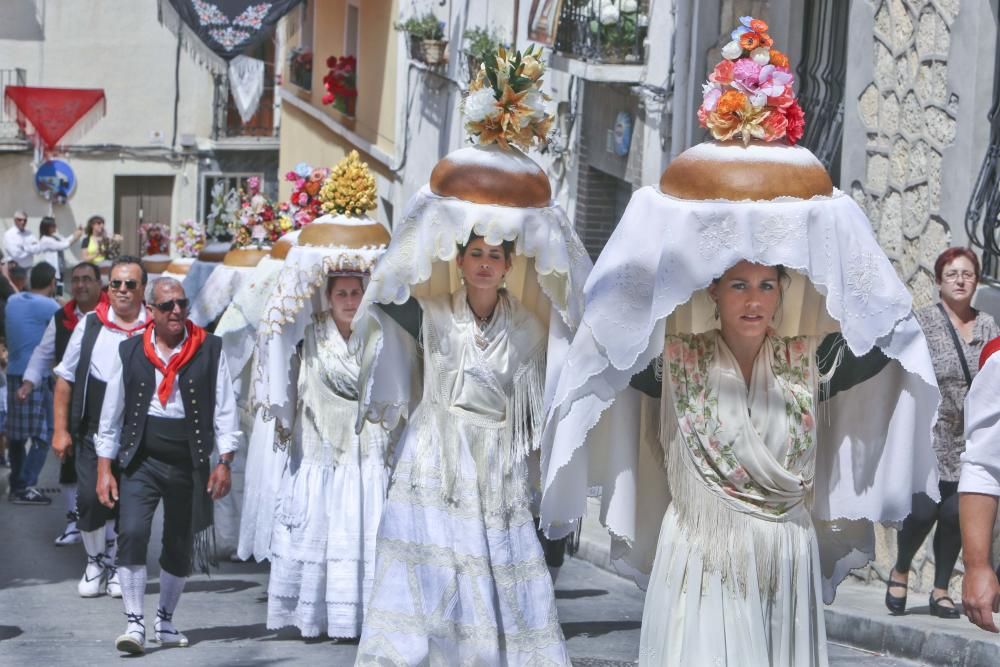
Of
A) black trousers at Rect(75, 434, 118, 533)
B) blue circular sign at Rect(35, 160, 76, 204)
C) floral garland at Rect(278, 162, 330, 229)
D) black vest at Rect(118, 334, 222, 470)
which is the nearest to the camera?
black vest at Rect(118, 334, 222, 470)

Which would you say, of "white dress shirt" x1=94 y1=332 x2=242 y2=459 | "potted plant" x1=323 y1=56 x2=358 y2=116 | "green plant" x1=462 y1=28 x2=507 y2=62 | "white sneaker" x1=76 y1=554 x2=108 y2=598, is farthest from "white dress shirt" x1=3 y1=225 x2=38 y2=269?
"white dress shirt" x1=94 y1=332 x2=242 y2=459

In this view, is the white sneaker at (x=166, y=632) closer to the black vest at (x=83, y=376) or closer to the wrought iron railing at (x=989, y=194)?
the black vest at (x=83, y=376)

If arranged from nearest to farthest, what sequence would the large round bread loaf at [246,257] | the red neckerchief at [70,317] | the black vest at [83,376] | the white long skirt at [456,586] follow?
1. the white long skirt at [456,586]
2. the black vest at [83,376]
3. the red neckerchief at [70,317]
4. the large round bread loaf at [246,257]

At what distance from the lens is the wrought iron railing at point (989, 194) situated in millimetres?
9719

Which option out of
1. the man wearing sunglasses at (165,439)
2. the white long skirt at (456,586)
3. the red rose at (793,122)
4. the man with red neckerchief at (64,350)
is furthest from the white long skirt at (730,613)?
the man with red neckerchief at (64,350)

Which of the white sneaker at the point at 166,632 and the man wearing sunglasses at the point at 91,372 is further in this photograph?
the man wearing sunglasses at the point at 91,372

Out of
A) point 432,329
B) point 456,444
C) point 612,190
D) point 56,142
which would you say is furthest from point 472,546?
point 56,142

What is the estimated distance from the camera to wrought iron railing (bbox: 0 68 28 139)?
131 ft

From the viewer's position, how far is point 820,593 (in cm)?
548

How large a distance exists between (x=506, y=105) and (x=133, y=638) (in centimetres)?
329

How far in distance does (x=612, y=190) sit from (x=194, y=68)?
83.9 ft

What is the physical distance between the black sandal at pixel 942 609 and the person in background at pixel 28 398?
7509 mm

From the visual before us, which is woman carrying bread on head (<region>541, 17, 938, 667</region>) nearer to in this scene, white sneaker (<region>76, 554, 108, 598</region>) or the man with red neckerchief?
white sneaker (<region>76, 554, 108, 598</region>)

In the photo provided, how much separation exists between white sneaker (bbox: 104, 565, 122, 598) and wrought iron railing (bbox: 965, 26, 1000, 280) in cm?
509
